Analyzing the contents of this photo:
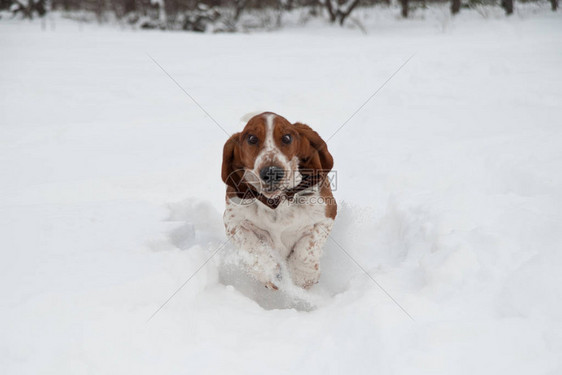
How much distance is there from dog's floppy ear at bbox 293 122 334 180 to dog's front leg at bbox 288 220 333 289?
40 centimetres

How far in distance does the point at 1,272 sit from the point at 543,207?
9.93 feet

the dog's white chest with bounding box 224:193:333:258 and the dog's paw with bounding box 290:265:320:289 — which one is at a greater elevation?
the dog's white chest with bounding box 224:193:333:258

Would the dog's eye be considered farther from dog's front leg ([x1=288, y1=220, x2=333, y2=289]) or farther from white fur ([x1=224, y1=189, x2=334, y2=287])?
dog's front leg ([x1=288, y1=220, x2=333, y2=289])

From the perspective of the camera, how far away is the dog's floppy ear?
2.76m

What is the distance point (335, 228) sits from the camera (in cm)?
375

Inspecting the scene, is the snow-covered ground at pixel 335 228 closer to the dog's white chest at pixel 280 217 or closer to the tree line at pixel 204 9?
the dog's white chest at pixel 280 217

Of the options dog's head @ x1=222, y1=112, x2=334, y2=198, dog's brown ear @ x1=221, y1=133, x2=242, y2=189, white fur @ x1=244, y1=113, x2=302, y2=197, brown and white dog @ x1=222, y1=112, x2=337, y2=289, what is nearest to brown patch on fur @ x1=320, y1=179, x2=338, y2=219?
brown and white dog @ x1=222, y1=112, x2=337, y2=289

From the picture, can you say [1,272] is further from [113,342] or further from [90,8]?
[90,8]

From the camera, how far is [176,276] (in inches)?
101

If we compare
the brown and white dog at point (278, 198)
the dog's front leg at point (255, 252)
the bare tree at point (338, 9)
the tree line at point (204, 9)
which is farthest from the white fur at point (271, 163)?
the bare tree at point (338, 9)

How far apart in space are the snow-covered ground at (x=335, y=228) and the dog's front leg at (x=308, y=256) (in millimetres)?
168

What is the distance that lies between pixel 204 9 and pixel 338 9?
3.49 m

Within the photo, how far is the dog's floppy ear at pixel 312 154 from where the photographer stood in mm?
2756

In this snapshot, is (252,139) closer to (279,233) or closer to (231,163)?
(231,163)
